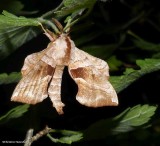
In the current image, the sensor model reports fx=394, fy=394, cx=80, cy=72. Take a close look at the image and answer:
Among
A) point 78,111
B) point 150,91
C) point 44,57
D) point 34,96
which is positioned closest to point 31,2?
point 78,111

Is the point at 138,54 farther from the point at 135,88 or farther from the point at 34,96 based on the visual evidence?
the point at 34,96

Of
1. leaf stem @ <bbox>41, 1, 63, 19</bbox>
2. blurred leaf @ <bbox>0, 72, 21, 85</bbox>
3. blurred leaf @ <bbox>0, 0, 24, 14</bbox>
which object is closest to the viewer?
leaf stem @ <bbox>41, 1, 63, 19</bbox>

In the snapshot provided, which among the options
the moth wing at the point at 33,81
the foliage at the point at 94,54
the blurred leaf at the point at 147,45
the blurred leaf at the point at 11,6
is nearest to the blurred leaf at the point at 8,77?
the foliage at the point at 94,54

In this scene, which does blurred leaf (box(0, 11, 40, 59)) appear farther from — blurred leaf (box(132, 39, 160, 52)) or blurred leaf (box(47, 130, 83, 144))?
blurred leaf (box(132, 39, 160, 52))

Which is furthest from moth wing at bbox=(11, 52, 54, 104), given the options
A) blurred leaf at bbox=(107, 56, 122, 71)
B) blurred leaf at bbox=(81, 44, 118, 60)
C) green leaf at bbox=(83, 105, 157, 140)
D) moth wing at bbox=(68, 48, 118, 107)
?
blurred leaf at bbox=(107, 56, 122, 71)

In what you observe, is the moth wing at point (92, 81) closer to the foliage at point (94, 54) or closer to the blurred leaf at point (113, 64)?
the foliage at point (94, 54)

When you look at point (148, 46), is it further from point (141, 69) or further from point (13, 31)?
point (13, 31)
